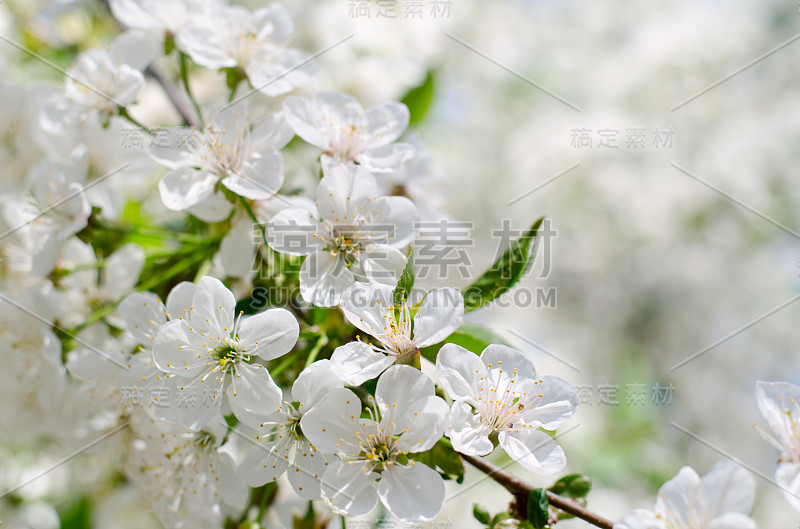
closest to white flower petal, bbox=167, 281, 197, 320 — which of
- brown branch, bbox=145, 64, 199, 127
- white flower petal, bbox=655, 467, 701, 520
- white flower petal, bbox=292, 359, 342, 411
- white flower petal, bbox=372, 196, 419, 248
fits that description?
white flower petal, bbox=292, 359, 342, 411

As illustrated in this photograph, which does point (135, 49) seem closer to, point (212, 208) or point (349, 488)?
point (212, 208)

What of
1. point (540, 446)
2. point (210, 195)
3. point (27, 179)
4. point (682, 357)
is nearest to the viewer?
point (540, 446)

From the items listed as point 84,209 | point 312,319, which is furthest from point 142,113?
point 312,319

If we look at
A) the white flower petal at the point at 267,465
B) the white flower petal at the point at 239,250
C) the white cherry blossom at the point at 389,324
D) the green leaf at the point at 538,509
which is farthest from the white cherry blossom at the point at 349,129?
the green leaf at the point at 538,509

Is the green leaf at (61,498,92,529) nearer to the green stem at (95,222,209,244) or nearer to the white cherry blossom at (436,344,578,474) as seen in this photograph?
the green stem at (95,222,209,244)

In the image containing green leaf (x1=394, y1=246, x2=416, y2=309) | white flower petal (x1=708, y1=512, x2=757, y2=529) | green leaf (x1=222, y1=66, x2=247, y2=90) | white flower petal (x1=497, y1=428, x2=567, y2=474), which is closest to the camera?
white flower petal (x1=708, y1=512, x2=757, y2=529)

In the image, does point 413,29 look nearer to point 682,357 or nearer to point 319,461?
point 319,461

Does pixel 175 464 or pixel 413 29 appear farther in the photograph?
pixel 413 29

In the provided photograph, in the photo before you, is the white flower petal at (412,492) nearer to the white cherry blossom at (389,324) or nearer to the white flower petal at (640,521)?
the white cherry blossom at (389,324)
